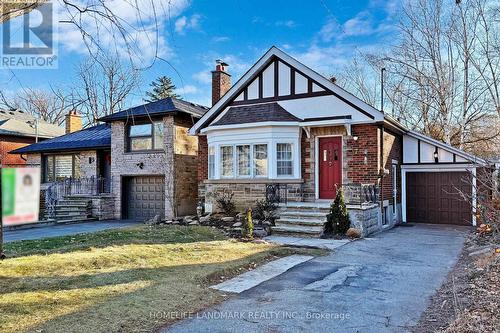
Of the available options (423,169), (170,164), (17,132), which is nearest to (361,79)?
(423,169)

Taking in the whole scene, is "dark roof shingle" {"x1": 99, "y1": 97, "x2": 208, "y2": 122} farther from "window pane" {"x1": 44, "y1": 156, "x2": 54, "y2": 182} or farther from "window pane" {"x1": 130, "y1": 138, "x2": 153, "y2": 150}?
"window pane" {"x1": 44, "y1": 156, "x2": 54, "y2": 182}

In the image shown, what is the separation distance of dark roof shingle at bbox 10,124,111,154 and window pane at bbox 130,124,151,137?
1.61 metres

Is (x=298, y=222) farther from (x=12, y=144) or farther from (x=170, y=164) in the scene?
(x=12, y=144)

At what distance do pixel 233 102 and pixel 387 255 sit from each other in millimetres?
8992

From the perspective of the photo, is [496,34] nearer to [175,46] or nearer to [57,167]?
[175,46]

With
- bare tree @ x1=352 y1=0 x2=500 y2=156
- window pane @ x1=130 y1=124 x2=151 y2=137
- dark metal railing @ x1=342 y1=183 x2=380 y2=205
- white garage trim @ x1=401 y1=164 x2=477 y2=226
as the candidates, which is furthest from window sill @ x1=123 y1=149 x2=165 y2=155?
bare tree @ x1=352 y1=0 x2=500 y2=156

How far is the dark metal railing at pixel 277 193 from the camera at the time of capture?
13402 mm

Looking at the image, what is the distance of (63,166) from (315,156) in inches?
559

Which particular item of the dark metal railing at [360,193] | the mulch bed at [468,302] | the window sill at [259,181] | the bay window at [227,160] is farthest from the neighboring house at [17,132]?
the mulch bed at [468,302]

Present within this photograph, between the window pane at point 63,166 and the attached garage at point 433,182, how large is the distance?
16548 mm

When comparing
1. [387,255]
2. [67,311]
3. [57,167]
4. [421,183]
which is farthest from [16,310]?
[57,167]

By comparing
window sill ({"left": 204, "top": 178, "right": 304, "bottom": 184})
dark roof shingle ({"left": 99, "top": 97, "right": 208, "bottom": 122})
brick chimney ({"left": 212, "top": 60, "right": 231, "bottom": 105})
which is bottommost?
window sill ({"left": 204, "top": 178, "right": 304, "bottom": 184})

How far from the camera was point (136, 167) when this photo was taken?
58.5 ft

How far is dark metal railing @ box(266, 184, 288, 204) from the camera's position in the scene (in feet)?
44.0
